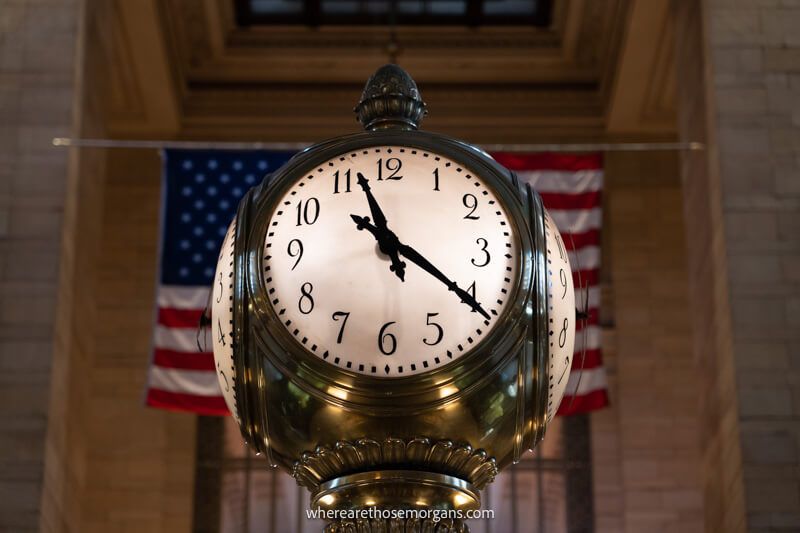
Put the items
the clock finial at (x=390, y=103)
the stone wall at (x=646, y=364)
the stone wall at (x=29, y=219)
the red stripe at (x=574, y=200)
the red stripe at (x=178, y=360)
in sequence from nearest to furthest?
the clock finial at (x=390, y=103) < the stone wall at (x=29, y=219) < the red stripe at (x=178, y=360) < the red stripe at (x=574, y=200) < the stone wall at (x=646, y=364)

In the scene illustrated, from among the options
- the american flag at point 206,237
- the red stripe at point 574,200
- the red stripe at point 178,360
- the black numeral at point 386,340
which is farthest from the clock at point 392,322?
the red stripe at point 574,200

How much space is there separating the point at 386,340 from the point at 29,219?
8288 mm

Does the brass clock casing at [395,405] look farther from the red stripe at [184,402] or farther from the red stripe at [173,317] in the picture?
the red stripe at [173,317]

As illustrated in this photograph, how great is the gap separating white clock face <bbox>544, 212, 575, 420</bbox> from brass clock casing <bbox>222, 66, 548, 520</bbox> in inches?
0.8

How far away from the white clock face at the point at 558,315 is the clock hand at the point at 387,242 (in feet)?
0.50

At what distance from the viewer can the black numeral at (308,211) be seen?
1.48 m

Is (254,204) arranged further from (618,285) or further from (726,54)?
(618,285)

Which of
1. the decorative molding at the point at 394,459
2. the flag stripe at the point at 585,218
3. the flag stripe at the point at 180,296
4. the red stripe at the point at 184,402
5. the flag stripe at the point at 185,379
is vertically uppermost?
the flag stripe at the point at 585,218

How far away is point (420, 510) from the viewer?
141cm

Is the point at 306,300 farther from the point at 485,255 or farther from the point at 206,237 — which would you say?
the point at 206,237

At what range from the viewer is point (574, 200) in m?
10.5

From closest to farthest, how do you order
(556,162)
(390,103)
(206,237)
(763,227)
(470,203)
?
1. (470,203)
2. (390,103)
3. (763,227)
4. (556,162)
5. (206,237)

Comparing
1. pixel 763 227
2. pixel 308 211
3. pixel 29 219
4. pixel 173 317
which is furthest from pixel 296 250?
pixel 173 317

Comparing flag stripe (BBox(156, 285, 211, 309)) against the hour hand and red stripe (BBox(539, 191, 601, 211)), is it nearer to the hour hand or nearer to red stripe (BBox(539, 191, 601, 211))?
red stripe (BBox(539, 191, 601, 211))
